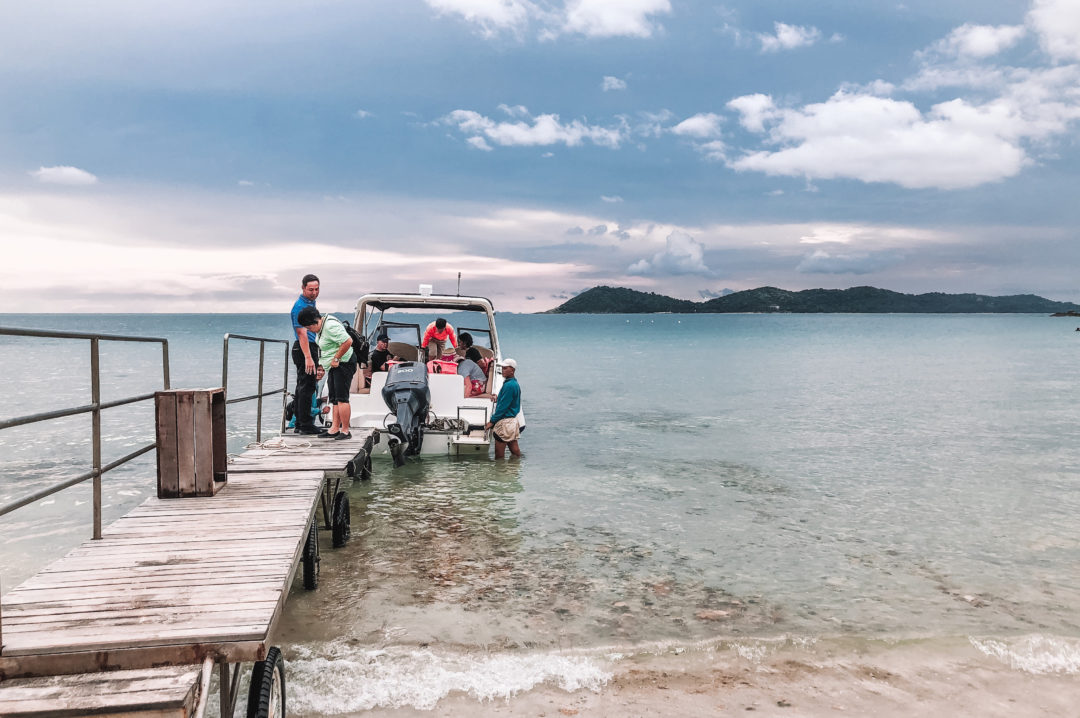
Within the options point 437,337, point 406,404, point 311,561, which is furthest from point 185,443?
point 437,337

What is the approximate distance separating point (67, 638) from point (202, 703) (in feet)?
2.15

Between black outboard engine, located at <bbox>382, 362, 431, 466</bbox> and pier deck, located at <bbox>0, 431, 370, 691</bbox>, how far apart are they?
4.74 m

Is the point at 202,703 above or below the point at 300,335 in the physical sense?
below

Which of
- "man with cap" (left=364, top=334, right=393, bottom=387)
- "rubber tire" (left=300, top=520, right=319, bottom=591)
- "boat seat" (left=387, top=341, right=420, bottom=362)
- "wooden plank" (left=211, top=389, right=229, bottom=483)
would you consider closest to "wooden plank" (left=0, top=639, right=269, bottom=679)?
"wooden plank" (left=211, top=389, right=229, bottom=483)

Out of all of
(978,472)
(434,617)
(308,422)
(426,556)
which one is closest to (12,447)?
(308,422)

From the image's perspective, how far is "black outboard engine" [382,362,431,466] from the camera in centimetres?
1003

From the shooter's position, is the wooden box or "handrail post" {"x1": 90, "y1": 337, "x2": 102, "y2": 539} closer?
"handrail post" {"x1": 90, "y1": 337, "x2": 102, "y2": 539}

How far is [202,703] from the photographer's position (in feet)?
9.16

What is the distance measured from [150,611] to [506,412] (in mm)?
8430

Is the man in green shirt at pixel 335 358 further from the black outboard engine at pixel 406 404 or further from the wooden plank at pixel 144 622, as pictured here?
the wooden plank at pixel 144 622

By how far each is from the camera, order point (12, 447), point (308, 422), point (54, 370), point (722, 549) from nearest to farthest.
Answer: point (722, 549), point (308, 422), point (12, 447), point (54, 370)

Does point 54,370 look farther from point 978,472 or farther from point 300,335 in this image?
point 978,472

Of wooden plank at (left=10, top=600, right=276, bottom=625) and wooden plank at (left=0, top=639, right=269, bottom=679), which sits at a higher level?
wooden plank at (left=10, top=600, right=276, bottom=625)

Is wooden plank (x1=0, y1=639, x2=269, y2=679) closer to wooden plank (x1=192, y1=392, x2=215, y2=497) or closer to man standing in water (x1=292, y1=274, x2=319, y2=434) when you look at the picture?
wooden plank (x1=192, y1=392, x2=215, y2=497)
